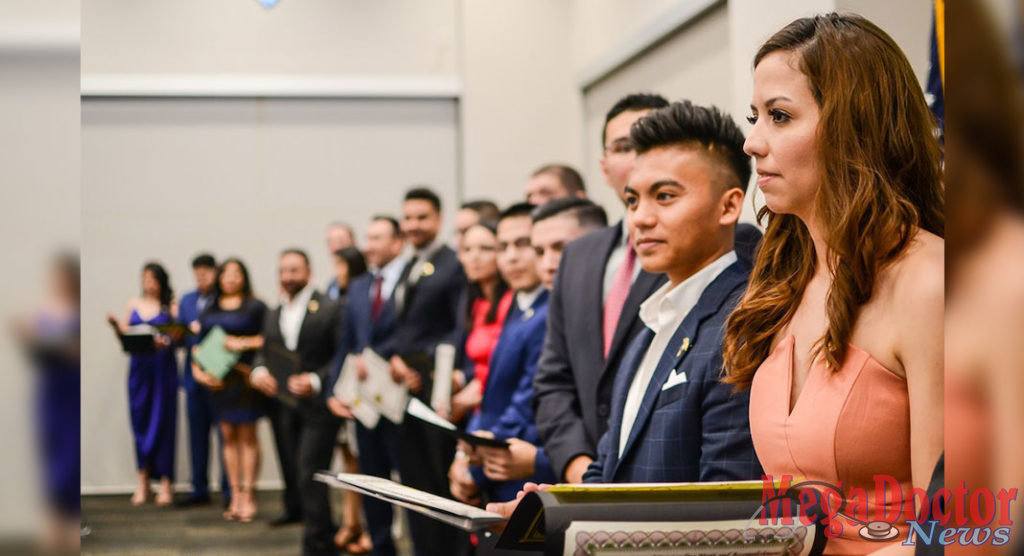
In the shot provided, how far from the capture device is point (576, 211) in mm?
3311

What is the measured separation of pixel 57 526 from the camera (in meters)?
0.75

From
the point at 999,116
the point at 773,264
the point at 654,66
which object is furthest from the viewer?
the point at 654,66

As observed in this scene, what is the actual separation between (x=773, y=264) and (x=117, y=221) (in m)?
7.21

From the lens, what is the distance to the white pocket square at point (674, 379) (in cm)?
185

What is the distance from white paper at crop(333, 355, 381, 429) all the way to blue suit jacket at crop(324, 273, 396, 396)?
15cm

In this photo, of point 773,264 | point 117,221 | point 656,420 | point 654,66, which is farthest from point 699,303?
point 117,221

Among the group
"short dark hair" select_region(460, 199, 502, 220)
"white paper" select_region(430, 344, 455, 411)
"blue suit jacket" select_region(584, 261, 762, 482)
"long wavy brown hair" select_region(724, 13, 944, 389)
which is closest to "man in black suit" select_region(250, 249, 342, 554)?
"short dark hair" select_region(460, 199, 502, 220)

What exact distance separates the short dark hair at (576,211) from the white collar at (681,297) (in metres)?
1.25

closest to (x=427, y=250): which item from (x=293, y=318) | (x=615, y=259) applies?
(x=293, y=318)

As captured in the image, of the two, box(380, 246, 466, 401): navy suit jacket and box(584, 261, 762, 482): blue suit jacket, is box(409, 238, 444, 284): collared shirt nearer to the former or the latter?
box(380, 246, 466, 401): navy suit jacket

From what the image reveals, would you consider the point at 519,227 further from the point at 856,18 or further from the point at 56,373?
the point at 56,373

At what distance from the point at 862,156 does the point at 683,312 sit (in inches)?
26.4

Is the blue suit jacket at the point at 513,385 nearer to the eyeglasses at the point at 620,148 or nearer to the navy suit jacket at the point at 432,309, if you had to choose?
the eyeglasses at the point at 620,148

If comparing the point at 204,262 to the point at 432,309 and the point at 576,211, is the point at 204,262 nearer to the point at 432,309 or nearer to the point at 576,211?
the point at 432,309
